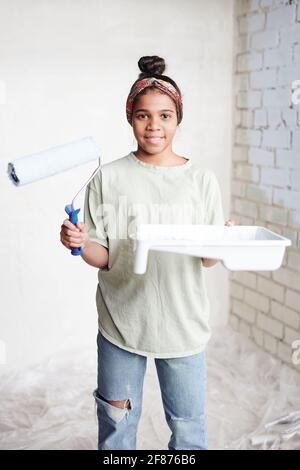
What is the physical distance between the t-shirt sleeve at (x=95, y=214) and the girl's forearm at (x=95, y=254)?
0.04ft

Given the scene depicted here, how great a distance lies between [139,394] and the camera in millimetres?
1262

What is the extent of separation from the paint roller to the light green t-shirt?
0.06 m

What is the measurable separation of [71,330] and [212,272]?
2.07 feet

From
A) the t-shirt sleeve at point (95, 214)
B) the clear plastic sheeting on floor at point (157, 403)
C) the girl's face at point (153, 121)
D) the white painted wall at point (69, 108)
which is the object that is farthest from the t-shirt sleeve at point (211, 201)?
the white painted wall at point (69, 108)

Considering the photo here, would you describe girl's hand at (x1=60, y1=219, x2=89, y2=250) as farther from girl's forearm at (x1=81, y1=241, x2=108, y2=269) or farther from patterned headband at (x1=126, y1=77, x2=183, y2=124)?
patterned headband at (x1=126, y1=77, x2=183, y2=124)

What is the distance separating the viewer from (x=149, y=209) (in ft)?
3.94

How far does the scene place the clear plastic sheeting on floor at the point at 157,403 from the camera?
1.74 meters

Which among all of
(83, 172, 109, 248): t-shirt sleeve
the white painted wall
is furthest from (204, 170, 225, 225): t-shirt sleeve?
the white painted wall

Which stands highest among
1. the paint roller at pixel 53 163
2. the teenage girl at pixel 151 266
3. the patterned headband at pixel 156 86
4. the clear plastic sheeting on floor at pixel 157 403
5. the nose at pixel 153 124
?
the patterned headband at pixel 156 86

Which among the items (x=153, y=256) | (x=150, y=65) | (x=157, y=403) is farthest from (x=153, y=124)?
(x=157, y=403)

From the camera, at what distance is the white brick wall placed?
1992 millimetres

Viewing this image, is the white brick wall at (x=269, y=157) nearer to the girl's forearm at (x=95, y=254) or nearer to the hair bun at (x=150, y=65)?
the hair bun at (x=150, y=65)
